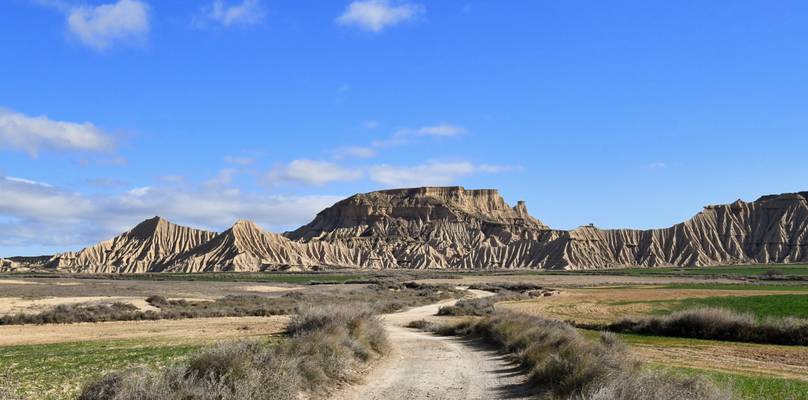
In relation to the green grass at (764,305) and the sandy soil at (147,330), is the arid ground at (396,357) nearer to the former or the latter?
the sandy soil at (147,330)

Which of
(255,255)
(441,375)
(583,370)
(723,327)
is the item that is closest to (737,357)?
(723,327)

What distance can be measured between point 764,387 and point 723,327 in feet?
59.6

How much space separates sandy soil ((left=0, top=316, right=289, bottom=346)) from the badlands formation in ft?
355

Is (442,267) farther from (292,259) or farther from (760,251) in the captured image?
(760,251)

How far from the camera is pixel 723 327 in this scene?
32.2 m

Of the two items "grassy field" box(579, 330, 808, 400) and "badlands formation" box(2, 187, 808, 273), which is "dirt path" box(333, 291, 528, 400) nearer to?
"grassy field" box(579, 330, 808, 400)

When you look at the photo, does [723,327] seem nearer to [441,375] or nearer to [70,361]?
[441,375]

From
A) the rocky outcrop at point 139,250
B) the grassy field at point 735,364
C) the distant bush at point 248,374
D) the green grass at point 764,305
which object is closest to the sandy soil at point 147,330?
the distant bush at point 248,374

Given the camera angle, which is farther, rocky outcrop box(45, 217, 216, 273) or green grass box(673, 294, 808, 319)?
rocky outcrop box(45, 217, 216, 273)

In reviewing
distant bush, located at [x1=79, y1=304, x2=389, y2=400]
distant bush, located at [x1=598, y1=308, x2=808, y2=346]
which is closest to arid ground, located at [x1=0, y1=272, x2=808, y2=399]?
distant bush, located at [x1=79, y1=304, x2=389, y2=400]

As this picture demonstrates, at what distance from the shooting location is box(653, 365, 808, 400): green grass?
13855 mm

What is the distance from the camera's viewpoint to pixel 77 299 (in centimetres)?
5231

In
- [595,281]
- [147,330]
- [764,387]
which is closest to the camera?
[764,387]

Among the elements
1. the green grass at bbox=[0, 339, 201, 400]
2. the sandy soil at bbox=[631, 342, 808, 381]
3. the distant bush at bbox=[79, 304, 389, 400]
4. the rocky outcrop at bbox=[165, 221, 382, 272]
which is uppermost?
the rocky outcrop at bbox=[165, 221, 382, 272]
